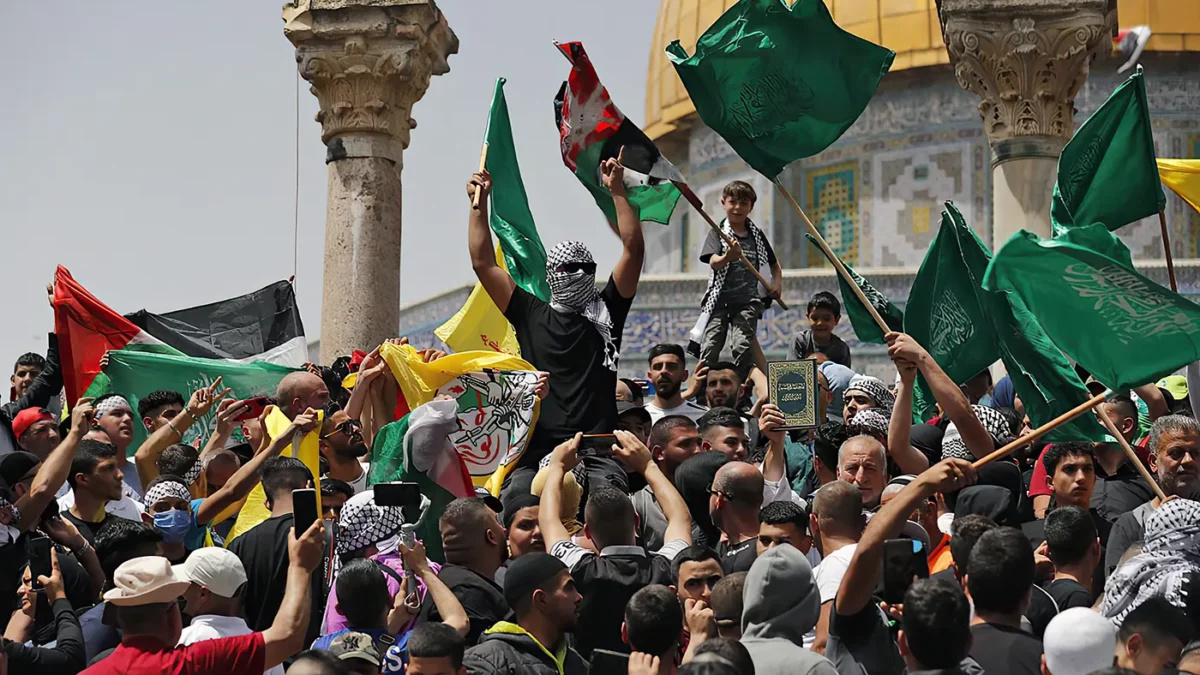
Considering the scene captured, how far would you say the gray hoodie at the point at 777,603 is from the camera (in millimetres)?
5625

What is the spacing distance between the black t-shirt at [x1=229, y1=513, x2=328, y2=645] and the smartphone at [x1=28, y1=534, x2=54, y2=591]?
0.69 m

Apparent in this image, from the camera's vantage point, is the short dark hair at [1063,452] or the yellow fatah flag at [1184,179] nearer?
the short dark hair at [1063,452]

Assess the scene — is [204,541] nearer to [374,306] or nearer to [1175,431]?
[1175,431]

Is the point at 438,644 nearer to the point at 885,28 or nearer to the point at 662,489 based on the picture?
the point at 662,489

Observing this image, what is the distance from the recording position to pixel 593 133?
406 inches

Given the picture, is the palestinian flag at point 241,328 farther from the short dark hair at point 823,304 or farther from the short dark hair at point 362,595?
the short dark hair at point 362,595

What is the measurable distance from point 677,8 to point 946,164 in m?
6.01

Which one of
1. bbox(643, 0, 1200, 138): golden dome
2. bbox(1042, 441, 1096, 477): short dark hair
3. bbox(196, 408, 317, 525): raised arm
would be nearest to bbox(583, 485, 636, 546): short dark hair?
bbox(196, 408, 317, 525): raised arm

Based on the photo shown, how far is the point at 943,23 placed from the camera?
1362 cm

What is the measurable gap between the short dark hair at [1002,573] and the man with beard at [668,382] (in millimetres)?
5487

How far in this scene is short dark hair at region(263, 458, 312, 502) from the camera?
7.76 meters

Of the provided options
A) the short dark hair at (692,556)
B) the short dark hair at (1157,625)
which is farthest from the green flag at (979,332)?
the short dark hair at (1157,625)

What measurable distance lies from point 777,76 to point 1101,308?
2844 millimetres

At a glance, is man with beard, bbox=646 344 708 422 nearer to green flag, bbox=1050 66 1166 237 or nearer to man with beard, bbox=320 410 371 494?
man with beard, bbox=320 410 371 494
